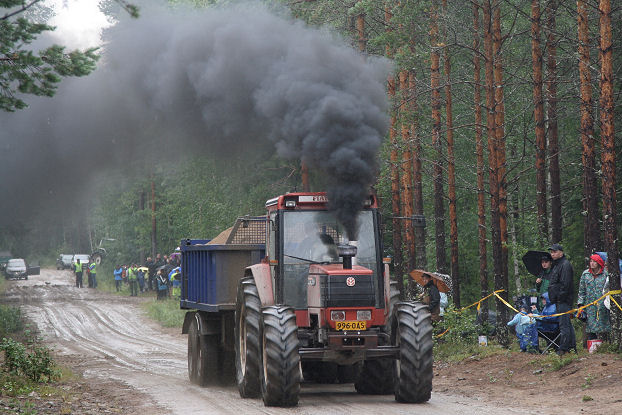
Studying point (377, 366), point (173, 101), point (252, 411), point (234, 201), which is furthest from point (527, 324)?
point (234, 201)

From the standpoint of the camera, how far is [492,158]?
18.8 m

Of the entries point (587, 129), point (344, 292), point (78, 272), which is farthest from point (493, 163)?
point (78, 272)

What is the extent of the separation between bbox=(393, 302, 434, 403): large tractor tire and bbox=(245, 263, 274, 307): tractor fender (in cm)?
185

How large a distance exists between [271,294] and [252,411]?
1.75 metres

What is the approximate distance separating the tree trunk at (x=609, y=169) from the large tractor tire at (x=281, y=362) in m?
5.52

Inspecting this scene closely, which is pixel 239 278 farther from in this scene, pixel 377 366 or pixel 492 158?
pixel 492 158

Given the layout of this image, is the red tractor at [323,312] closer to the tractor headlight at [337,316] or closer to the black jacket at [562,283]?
the tractor headlight at [337,316]

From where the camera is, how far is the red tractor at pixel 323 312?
10914 mm

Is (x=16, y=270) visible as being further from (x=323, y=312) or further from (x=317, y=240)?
(x=323, y=312)

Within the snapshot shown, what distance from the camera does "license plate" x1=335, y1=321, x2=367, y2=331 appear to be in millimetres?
11109

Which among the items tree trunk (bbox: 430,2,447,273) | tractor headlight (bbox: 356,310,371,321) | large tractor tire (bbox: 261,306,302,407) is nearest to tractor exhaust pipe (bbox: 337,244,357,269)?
tractor headlight (bbox: 356,310,371,321)

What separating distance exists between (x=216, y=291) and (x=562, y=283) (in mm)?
5581

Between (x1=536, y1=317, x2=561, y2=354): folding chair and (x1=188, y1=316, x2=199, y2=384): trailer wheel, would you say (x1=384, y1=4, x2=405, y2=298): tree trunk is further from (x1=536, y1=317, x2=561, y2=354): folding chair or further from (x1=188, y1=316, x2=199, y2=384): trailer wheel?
(x1=188, y1=316, x2=199, y2=384): trailer wheel

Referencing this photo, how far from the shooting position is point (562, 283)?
1380 centimetres
